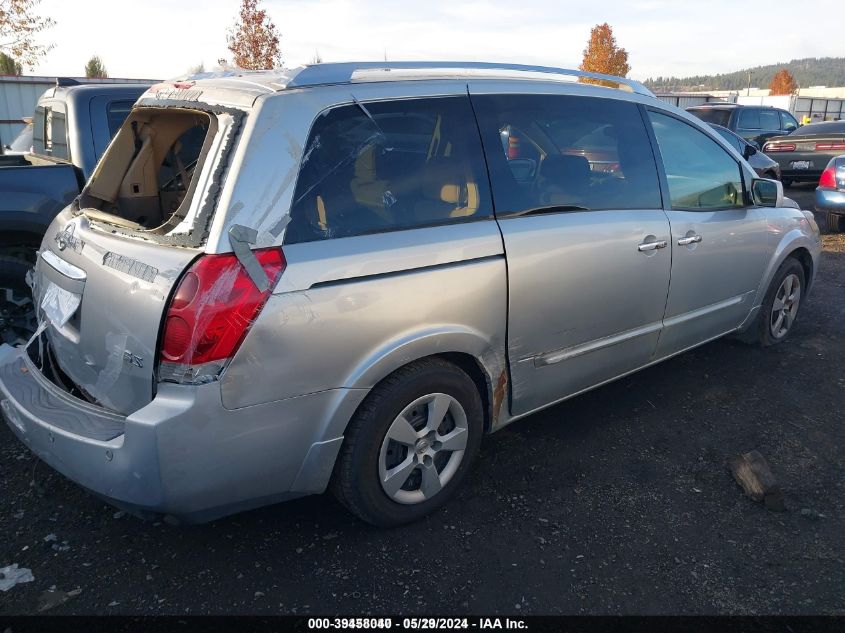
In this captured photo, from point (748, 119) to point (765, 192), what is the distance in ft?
40.5

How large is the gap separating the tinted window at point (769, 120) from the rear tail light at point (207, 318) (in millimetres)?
16274

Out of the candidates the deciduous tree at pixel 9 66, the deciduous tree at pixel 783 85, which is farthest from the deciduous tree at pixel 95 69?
the deciduous tree at pixel 783 85

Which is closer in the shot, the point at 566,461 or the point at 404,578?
the point at 404,578

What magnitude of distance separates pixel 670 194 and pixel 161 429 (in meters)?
3.00

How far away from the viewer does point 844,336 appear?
5328mm

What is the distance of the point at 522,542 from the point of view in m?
2.82

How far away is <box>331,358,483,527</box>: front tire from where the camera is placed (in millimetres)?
2629

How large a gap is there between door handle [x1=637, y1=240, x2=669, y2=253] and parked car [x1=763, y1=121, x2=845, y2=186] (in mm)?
11243

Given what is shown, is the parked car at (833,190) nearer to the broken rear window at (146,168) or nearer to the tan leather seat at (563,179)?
the tan leather seat at (563,179)

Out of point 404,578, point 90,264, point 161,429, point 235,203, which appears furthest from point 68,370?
point 404,578

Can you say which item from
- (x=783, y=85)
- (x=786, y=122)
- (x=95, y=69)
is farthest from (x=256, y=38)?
(x=783, y=85)

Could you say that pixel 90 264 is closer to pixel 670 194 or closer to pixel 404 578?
pixel 404 578

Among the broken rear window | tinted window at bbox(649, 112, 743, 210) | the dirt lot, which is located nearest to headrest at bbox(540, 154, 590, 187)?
tinted window at bbox(649, 112, 743, 210)

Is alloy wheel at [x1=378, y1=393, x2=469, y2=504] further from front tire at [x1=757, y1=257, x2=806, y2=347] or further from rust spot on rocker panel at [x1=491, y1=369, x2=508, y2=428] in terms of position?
front tire at [x1=757, y1=257, x2=806, y2=347]
